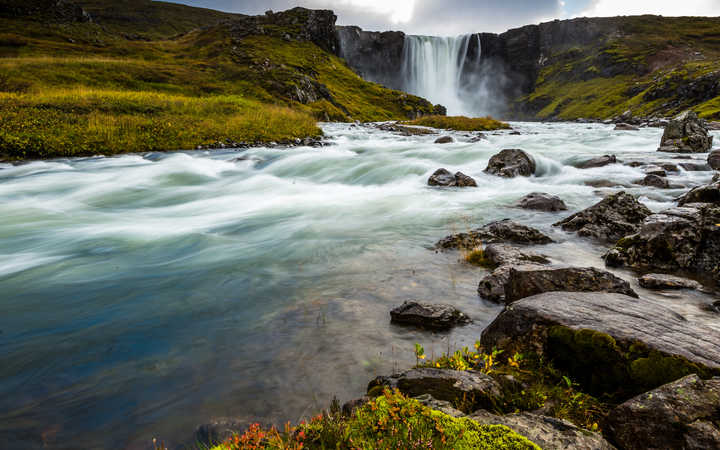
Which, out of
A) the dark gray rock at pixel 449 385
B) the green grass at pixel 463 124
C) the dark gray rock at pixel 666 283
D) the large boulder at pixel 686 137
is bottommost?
the dark gray rock at pixel 666 283

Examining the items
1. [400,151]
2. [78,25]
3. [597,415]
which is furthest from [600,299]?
[78,25]

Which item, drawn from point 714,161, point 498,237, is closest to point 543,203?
point 498,237

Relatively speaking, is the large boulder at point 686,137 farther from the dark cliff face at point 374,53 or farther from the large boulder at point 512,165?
the dark cliff face at point 374,53

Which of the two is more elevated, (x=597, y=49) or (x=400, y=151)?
(x=597, y=49)

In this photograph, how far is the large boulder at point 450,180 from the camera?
1578 centimetres

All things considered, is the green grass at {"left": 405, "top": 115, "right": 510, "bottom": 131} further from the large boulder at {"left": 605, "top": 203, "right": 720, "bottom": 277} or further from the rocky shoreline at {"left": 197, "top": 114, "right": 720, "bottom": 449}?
the rocky shoreline at {"left": 197, "top": 114, "right": 720, "bottom": 449}

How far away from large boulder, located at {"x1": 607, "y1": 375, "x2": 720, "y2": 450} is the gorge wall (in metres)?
128

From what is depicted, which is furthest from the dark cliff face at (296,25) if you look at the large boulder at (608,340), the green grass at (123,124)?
the large boulder at (608,340)

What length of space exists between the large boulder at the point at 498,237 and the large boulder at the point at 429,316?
336 cm

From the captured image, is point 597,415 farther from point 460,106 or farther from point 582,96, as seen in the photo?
point 460,106

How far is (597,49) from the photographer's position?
501 ft

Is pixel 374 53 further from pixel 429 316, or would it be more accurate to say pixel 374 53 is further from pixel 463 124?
pixel 429 316

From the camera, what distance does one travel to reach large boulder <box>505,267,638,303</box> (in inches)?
202

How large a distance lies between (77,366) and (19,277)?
187 inches
